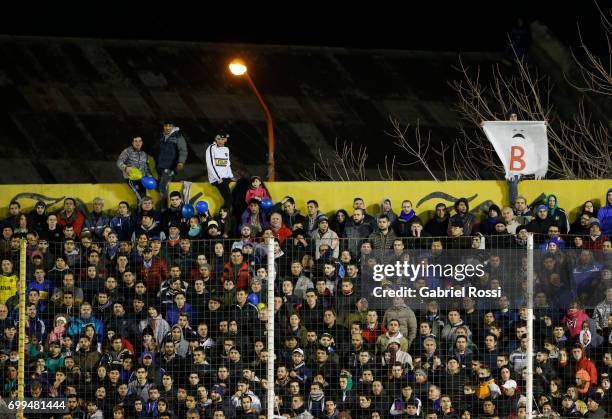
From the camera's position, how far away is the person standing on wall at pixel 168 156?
69.6 feet

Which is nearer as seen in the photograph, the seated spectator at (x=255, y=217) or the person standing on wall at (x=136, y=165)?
the seated spectator at (x=255, y=217)

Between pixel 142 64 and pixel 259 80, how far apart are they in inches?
142

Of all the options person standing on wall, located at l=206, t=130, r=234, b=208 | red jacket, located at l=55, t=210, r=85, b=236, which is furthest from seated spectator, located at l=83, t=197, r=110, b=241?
person standing on wall, located at l=206, t=130, r=234, b=208

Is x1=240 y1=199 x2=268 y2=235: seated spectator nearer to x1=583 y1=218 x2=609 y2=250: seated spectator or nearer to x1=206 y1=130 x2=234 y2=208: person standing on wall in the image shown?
x1=206 y1=130 x2=234 y2=208: person standing on wall

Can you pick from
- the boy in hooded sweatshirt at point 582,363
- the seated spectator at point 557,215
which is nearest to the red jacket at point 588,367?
the boy in hooded sweatshirt at point 582,363

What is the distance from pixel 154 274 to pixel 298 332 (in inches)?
84.7

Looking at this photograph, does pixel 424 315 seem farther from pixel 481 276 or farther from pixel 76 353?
pixel 76 353

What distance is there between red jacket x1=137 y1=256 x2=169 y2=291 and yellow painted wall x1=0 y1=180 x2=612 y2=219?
299 centimetres

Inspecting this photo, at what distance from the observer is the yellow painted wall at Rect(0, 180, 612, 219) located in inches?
824

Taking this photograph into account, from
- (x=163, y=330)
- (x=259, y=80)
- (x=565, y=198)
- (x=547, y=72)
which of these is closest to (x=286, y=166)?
(x=259, y=80)

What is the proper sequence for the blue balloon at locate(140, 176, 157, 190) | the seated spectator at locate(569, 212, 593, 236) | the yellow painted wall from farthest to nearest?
1. the blue balloon at locate(140, 176, 157, 190)
2. the yellow painted wall
3. the seated spectator at locate(569, 212, 593, 236)

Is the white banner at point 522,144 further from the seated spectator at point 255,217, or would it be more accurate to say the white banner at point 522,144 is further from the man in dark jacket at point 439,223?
the seated spectator at point 255,217

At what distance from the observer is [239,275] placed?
60.3 ft

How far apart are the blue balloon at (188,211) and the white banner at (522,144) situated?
4.51 meters
